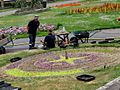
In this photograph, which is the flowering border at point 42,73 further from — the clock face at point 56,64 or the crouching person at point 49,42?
the crouching person at point 49,42

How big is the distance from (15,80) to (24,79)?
1.30 feet

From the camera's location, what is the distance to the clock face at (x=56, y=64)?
1917 centimetres

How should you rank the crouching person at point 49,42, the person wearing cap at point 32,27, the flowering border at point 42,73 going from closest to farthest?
the flowering border at point 42,73
the crouching person at point 49,42
the person wearing cap at point 32,27

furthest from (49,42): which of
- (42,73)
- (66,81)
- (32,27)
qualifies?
(66,81)

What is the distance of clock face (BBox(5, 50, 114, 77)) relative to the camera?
19172 millimetres

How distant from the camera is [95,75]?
17.7 metres

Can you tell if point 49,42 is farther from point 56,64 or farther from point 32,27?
point 56,64

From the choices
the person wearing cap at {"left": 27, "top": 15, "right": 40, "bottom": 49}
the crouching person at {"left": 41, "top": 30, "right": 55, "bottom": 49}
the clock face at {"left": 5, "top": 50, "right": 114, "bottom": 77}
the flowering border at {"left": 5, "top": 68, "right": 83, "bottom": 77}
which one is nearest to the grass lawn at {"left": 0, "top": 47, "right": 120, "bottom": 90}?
the flowering border at {"left": 5, "top": 68, "right": 83, "bottom": 77}

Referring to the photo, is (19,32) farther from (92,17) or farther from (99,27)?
(92,17)

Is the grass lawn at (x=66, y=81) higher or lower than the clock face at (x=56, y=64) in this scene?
higher

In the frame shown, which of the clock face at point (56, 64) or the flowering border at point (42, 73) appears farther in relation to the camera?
the clock face at point (56, 64)

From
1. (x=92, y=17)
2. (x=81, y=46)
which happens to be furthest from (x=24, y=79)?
(x=92, y=17)

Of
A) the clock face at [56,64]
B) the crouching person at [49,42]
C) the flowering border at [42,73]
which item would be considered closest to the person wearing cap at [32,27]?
the crouching person at [49,42]

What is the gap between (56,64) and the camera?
2052 centimetres
